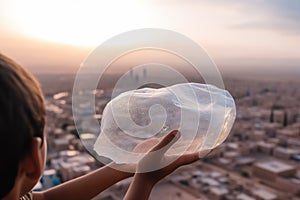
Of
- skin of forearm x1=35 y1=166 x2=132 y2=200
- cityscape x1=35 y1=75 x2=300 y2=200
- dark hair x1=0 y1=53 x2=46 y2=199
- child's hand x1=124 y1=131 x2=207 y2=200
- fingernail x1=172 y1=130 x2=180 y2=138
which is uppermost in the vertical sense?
dark hair x1=0 y1=53 x2=46 y2=199

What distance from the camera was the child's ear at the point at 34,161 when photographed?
0.29 m

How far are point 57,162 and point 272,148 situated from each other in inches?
143

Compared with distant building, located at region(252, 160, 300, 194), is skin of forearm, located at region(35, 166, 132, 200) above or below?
above

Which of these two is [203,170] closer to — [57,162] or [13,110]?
[57,162]

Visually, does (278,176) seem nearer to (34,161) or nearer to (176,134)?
(176,134)

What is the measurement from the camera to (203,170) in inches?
221

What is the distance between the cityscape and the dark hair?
23 centimetres

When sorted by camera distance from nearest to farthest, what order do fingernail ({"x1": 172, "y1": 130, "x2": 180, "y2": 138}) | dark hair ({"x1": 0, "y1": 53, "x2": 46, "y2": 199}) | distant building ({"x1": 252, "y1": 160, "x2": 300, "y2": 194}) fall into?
dark hair ({"x1": 0, "y1": 53, "x2": 46, "y2": 199}) → fingernail ({"x1": 172, "y1": 130, "x2": 180, "y2": 138}) → distant building ({"x1": 252, "y1": 160, "x2": 300, "y2": 194})

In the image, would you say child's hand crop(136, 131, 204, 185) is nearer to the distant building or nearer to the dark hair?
the dark hair

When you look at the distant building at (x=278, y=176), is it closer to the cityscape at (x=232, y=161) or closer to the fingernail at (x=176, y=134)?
the cityscape at (x=232, y=161)

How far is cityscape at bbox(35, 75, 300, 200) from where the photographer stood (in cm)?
409

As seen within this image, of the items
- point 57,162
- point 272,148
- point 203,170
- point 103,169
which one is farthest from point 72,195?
point 272,148

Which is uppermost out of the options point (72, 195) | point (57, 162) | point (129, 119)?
point (129, 119)

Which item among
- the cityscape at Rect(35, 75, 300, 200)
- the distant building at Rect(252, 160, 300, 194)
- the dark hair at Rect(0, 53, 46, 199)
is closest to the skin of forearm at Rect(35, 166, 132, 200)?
the cityscape at Rect(35, 75, 300, 200)
